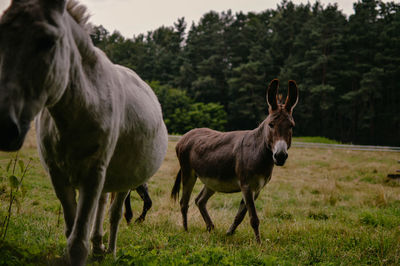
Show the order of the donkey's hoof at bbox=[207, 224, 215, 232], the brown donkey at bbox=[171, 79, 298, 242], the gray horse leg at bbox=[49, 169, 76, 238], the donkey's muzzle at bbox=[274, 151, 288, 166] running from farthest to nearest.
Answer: the donkey's hoof at bbox=[207, 224, 215, 232] → the brown donkey at bbox=[171, 79, 298, 242] → the donkey's muzzle at bbox=[274, 151, 288, 166] → the gray horse leg at bbox=[49, 169, 76, 238]

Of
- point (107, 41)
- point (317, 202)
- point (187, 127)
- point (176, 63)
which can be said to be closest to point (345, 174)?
point (317, 202)

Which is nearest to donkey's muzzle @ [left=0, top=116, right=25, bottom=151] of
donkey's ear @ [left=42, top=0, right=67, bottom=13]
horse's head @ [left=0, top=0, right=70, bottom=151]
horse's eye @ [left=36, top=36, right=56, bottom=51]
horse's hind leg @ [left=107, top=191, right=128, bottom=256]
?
horse's head @ [left=0, top=0, right=70, bottom=151]

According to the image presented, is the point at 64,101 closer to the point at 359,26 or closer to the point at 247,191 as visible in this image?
the point at 247,191

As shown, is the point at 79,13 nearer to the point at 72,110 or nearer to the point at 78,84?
the point at 78,84

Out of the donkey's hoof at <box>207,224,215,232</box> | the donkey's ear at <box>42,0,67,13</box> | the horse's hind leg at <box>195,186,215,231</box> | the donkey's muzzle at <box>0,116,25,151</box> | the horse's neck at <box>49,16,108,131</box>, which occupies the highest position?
the donkey's ear at <box>42,0,67,13</box>

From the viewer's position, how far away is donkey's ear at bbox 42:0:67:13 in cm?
131

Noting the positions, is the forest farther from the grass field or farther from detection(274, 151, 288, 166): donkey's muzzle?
detection(274, 151, 288, 166): donkey's muzzle

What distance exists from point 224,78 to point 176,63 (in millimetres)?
9321

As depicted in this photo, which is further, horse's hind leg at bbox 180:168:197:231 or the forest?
the forest

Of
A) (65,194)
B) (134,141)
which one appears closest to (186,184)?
(134,141)

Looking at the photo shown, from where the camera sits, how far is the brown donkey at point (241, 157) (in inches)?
169

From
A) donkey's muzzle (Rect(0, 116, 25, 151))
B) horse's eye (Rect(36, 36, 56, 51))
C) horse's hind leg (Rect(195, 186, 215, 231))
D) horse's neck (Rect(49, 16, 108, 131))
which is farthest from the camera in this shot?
horse's hind leg (Rect(195, 186, 215, 231))

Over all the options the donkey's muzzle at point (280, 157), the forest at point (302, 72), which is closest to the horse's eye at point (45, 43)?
the donkey's muzzle at point (280, 157)

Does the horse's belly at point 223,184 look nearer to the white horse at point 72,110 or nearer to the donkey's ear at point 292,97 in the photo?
the donkey's ear at point 292,97
